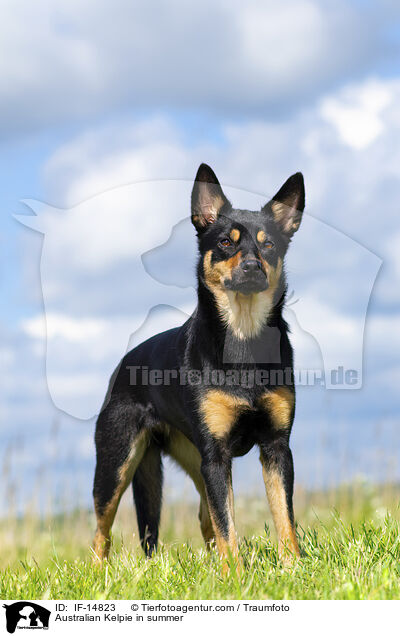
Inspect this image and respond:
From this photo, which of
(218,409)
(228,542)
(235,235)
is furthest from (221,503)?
(235,235)

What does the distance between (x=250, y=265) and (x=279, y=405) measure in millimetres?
999

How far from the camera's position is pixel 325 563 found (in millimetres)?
4500

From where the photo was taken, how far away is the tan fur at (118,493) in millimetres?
5672

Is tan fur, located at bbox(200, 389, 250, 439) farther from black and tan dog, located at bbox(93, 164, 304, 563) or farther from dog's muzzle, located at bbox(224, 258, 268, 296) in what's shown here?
dog's muzzle, located at bbox(224, 258, 268, 296)

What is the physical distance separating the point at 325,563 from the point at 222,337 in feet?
5.19

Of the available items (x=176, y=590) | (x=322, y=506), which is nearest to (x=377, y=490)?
(x=322, y=506)

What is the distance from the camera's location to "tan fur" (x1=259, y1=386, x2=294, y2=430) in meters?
4.79

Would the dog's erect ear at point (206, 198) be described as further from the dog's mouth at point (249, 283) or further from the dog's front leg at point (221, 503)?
the dog's front leg at point (221, 503)

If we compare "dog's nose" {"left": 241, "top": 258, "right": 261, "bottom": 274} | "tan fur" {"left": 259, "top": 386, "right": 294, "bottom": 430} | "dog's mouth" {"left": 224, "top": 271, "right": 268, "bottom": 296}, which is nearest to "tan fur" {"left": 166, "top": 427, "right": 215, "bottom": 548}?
"tan fur" {"left": 259, "top": 386, "right": 294, "bottom": 430}

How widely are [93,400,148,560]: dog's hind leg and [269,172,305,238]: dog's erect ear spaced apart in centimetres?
186
